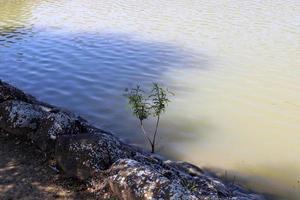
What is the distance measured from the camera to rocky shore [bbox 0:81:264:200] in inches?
251

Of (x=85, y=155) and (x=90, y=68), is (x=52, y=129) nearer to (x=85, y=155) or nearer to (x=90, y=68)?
(x=85, y=155)

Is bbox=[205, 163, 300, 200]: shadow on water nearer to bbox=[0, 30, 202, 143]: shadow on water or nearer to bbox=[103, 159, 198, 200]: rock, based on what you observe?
bbox=[0, 30, 202, 143]: shadow on water

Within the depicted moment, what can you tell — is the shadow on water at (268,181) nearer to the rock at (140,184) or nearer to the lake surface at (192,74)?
the lake surface at (192,74)

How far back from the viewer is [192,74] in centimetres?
1700

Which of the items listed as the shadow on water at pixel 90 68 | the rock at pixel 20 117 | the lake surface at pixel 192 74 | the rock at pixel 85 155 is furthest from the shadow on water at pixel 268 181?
the rock at pixel 20 117

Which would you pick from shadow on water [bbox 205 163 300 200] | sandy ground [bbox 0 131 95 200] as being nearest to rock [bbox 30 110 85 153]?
sandy ground [bbox 0 131 95 200]

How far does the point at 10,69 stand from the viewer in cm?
1803

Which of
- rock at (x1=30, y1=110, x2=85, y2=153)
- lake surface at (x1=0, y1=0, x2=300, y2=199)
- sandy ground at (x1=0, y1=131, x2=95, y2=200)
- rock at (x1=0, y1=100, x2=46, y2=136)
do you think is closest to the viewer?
sandy ground at (x1=0, y1=131, x2=95, y2=200)

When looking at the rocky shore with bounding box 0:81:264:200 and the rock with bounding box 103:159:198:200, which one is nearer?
the rock with bounding box 103:159:198:200

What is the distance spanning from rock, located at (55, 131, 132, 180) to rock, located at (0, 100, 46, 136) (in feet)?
4.89

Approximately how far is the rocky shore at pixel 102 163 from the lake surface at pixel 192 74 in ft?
7.01

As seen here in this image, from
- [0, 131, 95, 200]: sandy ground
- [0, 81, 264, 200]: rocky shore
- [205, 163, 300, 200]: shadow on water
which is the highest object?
[0, 81, 264, 200]: rocky shore

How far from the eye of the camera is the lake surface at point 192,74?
11.2 meters

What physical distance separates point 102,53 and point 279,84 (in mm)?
8426
